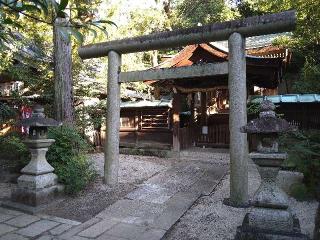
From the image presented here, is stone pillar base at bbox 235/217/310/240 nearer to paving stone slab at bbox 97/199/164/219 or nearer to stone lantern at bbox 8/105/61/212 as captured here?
paving stone slab at bbox 97/199/164/219

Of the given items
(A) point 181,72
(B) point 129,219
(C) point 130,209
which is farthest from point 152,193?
(A) point 181,72

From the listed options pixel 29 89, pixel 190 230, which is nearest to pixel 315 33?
pixel 190 230

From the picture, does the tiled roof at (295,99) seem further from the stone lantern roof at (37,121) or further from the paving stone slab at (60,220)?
the paving stone slab at (60,220)

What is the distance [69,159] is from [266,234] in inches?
184

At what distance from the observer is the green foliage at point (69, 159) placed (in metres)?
6.89

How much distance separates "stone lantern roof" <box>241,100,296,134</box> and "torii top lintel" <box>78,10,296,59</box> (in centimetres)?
241

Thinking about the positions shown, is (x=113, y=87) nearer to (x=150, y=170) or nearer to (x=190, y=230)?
(x=150, y=170)

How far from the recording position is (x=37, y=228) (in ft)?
17.2

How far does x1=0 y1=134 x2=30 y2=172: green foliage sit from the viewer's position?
7778 mm

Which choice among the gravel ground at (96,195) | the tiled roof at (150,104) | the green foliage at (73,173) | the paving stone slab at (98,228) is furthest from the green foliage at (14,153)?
A: the tiled roof at (150,104)

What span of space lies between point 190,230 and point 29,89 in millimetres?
10474

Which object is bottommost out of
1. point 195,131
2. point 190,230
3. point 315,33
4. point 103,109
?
point 190,230

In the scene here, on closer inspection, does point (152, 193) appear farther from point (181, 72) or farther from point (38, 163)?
point (181, 72)

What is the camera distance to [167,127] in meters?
13.8
